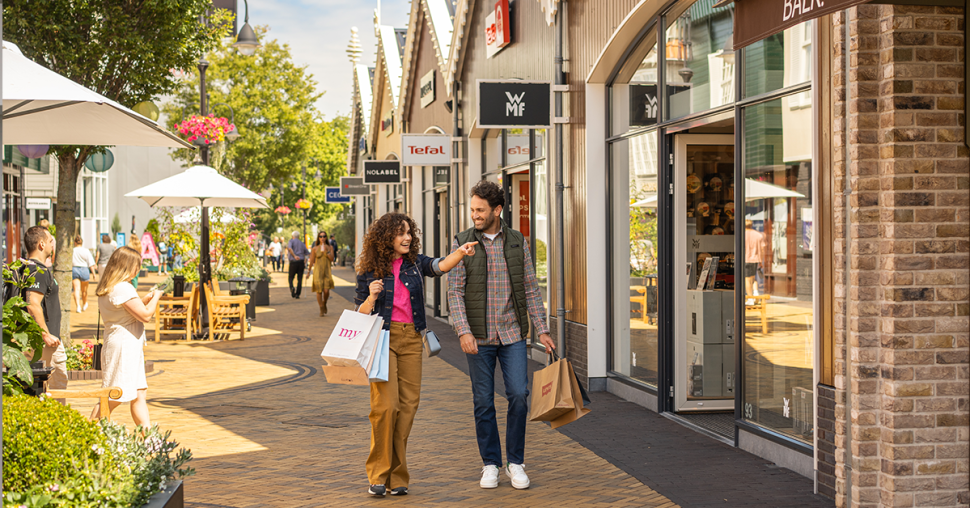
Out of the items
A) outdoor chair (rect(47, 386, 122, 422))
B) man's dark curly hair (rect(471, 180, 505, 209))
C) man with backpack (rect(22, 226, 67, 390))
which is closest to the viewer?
man's dark curly hair (rect(471, 180, 505, 209))

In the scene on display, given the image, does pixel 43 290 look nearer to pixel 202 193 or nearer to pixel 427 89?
pixel 202 193

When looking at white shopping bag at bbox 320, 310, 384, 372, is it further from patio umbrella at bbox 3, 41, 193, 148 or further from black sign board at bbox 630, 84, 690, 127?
black sign board at bbox 630, 84, 690, 127

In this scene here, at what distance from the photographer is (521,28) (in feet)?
42.8

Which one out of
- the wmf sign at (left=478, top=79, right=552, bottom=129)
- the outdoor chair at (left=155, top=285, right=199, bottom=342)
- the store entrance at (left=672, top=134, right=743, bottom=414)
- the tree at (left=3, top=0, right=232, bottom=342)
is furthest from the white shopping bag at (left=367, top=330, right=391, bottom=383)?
the outdoor chair at (left=155, top=285, right=199, bottom=342)

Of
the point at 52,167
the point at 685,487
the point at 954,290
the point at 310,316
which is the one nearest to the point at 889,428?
the point at 954,290

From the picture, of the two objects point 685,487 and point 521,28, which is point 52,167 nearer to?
point 521,28

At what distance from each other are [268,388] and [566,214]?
387cm

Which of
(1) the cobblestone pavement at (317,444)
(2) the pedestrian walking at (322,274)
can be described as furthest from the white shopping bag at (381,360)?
(2) the pedestrian walking at (322,274)

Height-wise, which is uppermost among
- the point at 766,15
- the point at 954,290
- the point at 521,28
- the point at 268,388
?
the point at 521,28

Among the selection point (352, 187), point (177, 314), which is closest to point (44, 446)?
point (177, 314)

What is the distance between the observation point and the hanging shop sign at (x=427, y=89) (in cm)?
1977

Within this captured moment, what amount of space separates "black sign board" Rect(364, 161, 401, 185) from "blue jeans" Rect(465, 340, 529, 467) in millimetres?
16800

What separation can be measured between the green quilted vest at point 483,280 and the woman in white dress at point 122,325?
2281 mm

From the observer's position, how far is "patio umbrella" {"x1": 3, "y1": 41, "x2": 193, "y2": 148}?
4.83m
